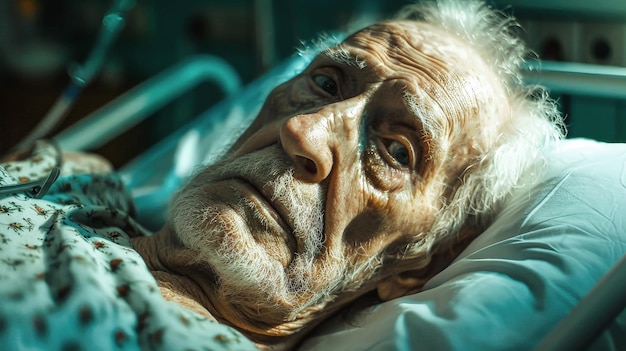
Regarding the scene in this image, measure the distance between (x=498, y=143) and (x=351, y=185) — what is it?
1.06ft

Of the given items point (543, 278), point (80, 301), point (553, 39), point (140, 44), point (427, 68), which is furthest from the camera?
point (140, 44)

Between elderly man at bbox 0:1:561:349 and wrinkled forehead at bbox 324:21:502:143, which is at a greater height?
wrinkled forehead at bbox 324:21:502:143

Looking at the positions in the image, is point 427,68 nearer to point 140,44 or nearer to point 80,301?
point 80,301

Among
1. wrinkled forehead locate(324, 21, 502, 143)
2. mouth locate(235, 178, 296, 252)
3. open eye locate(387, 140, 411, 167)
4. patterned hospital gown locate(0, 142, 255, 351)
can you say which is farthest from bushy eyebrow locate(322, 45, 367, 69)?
patterned hospital gown locate(0, 142, 255, 351)

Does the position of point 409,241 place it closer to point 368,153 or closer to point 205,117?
point 368,153

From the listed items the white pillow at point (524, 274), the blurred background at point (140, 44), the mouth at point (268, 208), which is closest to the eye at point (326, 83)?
the mouth at point (268, 208)

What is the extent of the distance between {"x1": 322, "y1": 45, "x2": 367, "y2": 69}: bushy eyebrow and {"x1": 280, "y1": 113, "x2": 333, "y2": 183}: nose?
0.17m

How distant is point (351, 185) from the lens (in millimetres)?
1098

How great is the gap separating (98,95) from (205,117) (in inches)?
55.1

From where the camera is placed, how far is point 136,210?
151cm

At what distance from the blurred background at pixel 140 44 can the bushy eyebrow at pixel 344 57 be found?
114cm

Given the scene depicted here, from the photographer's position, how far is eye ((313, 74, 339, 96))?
122cm

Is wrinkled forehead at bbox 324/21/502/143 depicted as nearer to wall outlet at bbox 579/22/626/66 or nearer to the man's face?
the man's face

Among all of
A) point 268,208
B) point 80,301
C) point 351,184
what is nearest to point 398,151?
point 351,184
